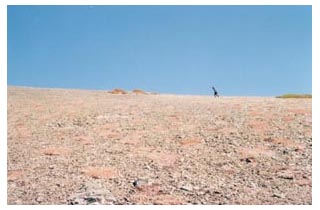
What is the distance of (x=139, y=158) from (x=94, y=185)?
92cm

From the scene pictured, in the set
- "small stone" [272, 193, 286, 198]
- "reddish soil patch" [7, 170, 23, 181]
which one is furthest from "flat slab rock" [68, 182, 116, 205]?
"small stone" [272, 193, 286, 198]

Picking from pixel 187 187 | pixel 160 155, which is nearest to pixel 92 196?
pixel 187 187

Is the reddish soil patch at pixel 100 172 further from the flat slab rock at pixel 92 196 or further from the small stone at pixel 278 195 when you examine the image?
the small stone at pixel 278 195

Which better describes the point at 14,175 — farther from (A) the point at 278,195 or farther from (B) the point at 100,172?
(A) the point at 278,195

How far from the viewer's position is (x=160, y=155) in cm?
731

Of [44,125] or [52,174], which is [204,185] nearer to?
[52,174]

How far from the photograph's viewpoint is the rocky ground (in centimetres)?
632

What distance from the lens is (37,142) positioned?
7.99m

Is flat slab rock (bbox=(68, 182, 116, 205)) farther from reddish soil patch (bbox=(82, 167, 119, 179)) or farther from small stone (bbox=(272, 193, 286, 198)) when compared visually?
small stone (bbox=(272, 193, 286, 198))

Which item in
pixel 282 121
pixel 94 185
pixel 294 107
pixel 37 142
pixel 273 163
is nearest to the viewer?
pixel 94 185

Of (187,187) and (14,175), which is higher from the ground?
(14,175)
